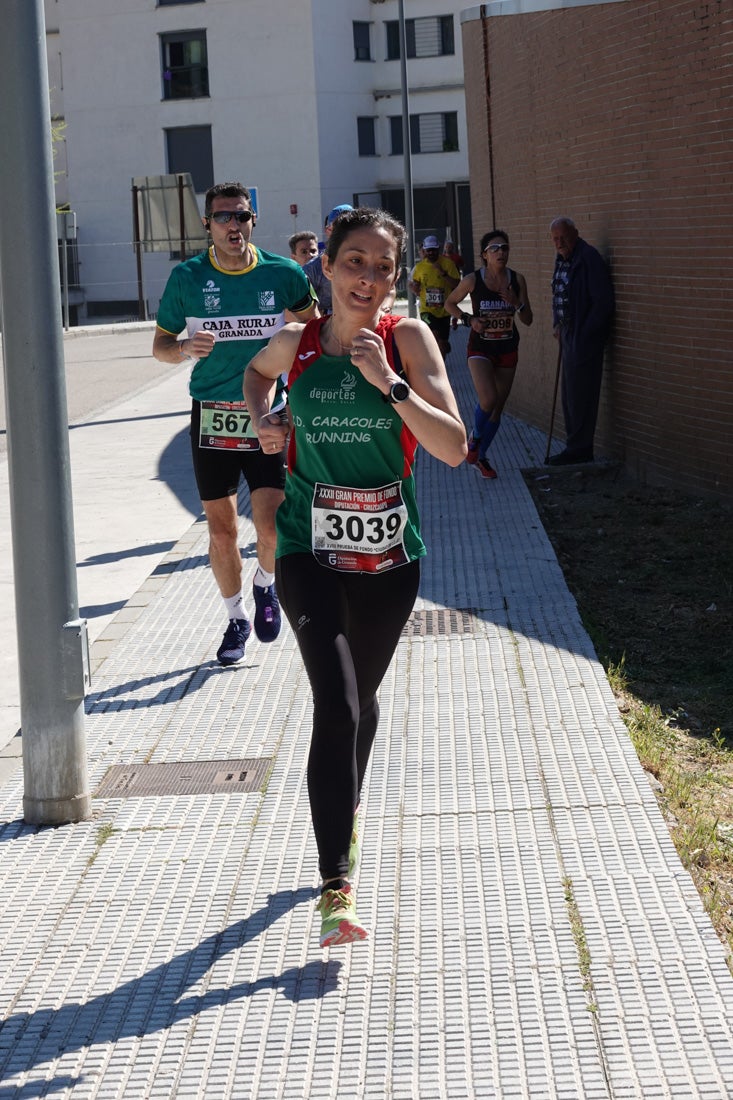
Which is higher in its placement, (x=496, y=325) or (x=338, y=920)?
(x=496, y=325)

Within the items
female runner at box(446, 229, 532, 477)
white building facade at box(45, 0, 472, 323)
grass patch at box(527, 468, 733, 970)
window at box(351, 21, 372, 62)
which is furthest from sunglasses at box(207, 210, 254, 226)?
window at box(351, 21, 372, 62)

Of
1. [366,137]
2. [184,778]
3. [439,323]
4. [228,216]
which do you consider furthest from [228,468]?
[366,137]

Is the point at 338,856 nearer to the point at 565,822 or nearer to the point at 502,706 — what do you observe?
the point at 565,822

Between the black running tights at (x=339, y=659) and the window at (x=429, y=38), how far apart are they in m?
56.3

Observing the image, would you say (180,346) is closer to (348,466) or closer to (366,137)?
(348,466)

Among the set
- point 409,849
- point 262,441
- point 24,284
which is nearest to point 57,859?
point 409,849

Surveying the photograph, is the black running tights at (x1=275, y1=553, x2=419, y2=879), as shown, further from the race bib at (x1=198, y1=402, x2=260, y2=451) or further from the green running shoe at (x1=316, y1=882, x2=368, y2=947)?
the race bib at (x1=198, y1=402, x2=260, y2=451)

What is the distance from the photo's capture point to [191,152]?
57.0 meters

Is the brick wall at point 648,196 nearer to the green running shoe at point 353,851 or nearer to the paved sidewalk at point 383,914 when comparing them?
the paved sidewalk at point 383,914

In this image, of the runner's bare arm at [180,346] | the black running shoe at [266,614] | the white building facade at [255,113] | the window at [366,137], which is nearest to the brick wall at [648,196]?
the black running shoe at [266,614]

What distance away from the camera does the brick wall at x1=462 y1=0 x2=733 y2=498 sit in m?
9.99

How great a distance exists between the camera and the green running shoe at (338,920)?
Result: 4.01 m

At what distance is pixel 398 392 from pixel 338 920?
139 cm

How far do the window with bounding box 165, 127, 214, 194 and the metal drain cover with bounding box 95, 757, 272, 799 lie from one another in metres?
53.0
